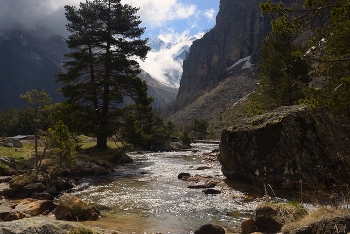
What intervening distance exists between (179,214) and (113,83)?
22.7m

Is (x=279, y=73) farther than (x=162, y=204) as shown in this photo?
Yes

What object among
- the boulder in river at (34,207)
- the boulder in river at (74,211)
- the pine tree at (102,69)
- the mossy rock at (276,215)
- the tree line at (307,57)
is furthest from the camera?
the pine tree at (102,69)

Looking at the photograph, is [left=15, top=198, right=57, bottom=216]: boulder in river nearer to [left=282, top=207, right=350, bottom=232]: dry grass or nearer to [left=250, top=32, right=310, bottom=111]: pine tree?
[left=282, top=207, right=350, bottom=232]: dry grass

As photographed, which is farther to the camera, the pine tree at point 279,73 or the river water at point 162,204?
the pine tree at point 279,73

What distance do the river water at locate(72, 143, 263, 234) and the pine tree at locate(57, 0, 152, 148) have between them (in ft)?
36.0

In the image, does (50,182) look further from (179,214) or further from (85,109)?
(85,109)

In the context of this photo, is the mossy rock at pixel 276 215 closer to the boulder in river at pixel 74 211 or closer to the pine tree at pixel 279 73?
the boulder in river at pixel 74 211

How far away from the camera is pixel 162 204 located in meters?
15.4

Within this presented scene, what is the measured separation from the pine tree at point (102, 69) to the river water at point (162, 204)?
433 inches

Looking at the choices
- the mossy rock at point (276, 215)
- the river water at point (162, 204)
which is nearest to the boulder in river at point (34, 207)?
the river water at point (162, 204)

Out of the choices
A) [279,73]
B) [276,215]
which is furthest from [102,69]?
[276,215]

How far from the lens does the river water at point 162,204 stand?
12.0 m

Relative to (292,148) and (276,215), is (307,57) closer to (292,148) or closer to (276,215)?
(276,215)

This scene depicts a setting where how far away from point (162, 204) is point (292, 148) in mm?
8336
